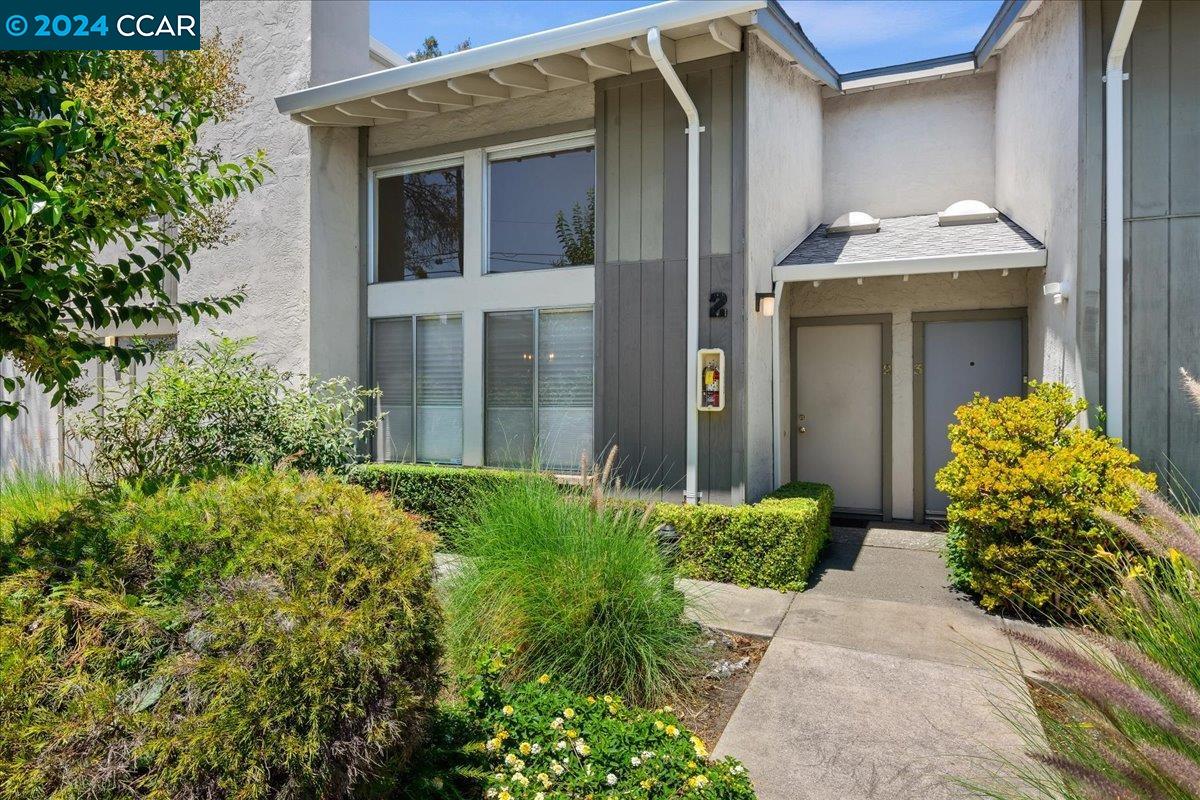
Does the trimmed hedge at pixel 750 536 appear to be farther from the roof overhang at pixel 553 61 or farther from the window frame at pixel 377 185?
the roof overhang at pixel 553 61

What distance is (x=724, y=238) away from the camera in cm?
641

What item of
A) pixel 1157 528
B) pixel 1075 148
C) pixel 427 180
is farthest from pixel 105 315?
pixel 1075 148

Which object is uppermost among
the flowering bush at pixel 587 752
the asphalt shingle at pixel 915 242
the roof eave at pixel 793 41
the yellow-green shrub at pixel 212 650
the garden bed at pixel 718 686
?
the roof eave at pixel 793 41

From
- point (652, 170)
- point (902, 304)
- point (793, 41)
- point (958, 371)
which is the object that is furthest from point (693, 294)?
point (958, 371)

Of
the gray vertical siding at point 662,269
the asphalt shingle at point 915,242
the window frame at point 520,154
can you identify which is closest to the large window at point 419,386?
the window frame at point 520,154

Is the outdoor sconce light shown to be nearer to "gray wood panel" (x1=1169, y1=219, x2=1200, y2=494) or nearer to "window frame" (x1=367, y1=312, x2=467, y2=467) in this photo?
"gray wood panel" (x1=1169, y1=219, x2=1200, y2=494)

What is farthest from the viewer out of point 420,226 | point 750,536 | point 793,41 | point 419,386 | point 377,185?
point 377,185

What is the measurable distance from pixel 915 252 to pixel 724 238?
2141 millimetres

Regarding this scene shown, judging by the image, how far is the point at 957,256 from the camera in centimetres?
655

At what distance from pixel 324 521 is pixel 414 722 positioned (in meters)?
0.73

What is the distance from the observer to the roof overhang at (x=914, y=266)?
21.0 feet

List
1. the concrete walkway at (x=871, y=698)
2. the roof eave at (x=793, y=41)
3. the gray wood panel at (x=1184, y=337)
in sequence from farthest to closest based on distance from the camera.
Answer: the roof eave at (x=793, y=41) → the gray wood panel at (x=1184, y=337) → the concrete walkway at (x=871, y=698)

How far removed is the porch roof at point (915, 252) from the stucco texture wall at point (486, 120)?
112 inches

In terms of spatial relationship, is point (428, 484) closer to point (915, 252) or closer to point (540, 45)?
point (540, 45)
